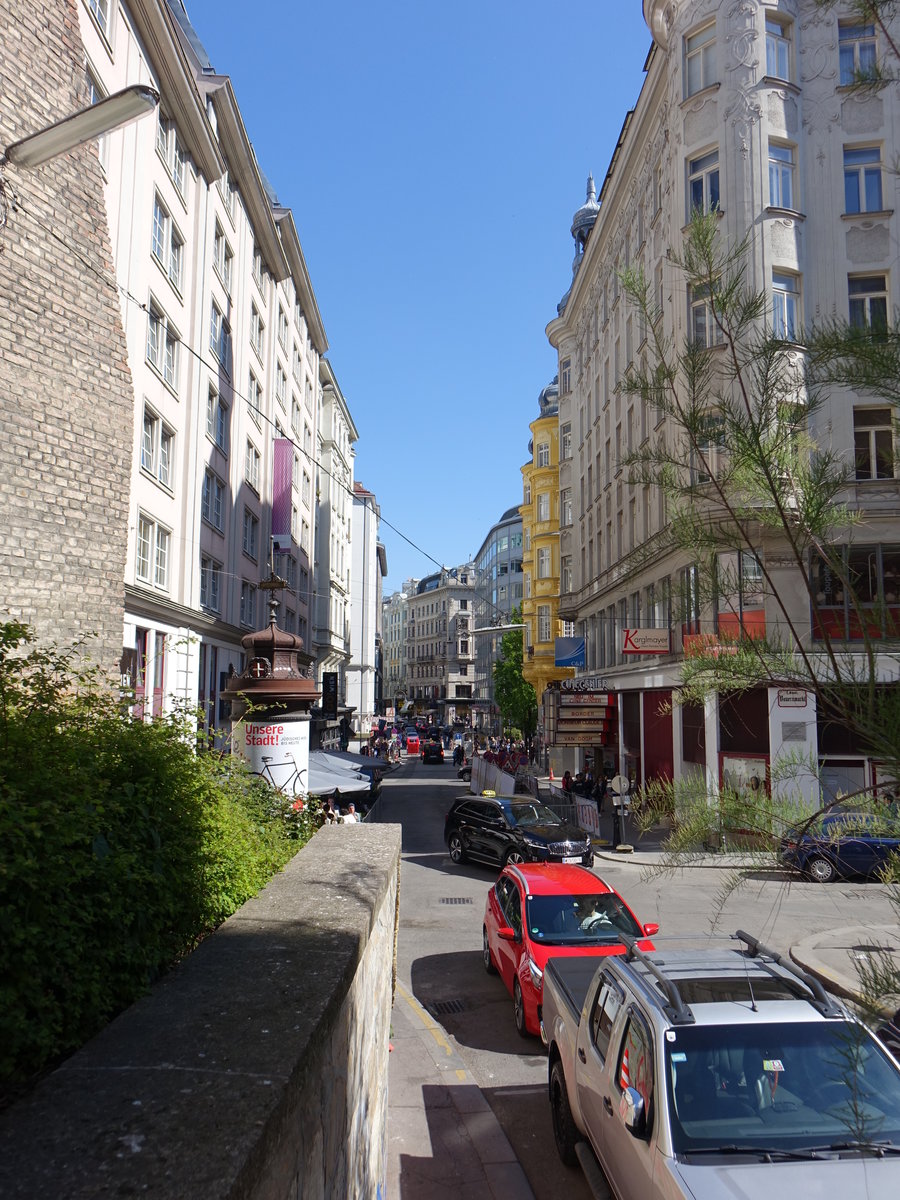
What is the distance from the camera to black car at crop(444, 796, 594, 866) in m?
18.8

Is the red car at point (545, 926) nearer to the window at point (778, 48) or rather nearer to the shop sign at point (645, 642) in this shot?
the shop sign at point (645, 642)

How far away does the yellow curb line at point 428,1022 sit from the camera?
891 centimetres

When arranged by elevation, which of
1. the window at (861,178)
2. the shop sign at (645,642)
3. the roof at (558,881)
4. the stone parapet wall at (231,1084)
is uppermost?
the window at (861,178)

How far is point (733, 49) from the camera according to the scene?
24625 mm

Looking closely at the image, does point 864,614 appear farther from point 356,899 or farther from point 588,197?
point 588,197

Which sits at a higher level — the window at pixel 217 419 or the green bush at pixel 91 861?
the window at pixel 217 419

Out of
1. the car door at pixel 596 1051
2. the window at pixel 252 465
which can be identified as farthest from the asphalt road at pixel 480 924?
the window at pixel 252 465

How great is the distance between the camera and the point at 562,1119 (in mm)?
6742

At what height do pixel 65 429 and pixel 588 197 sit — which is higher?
pixel 588 197

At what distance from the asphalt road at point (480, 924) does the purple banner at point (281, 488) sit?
1717cm

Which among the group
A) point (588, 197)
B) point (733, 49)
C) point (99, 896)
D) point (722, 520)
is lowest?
point (99, 896)

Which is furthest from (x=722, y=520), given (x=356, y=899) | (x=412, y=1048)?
(x=412, y=1048)

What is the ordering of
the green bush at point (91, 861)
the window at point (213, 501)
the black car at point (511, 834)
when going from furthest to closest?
the window at point (213, 501) → the black car at point (511, 834) → the green bush at point (91, 861)

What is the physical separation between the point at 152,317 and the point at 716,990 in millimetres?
21450
